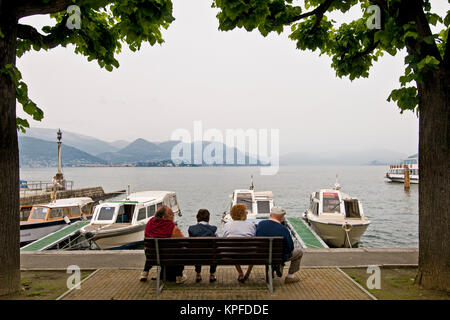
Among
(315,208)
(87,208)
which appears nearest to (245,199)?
(315,208)

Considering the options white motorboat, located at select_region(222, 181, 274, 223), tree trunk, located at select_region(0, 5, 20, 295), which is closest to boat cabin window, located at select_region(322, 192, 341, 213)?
white motorboat, located at select_region(222, 181, 274, 223)

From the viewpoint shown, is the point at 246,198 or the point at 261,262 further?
the point at 246,198

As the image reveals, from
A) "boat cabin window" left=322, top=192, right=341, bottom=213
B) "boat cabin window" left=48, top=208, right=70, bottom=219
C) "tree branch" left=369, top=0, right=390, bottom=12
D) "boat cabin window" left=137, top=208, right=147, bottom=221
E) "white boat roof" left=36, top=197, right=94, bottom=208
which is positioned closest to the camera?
"tree branch" left=369, top=0, right=390, bottom=12

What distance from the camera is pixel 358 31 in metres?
8.34

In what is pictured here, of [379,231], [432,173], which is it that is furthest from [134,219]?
[379,231]

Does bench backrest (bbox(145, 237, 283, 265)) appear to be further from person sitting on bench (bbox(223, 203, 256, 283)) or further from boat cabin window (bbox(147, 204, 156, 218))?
boat cabin window (bbox(147, 204, 156, 218))

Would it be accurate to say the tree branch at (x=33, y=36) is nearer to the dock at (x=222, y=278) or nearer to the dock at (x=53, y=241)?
the dock at (x=222, y=278)

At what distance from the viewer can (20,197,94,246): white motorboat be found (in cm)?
1905

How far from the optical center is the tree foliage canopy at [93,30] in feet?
19.0

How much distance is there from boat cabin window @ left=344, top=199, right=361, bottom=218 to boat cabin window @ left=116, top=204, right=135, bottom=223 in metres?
12.6

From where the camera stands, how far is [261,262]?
6387 millimetres
